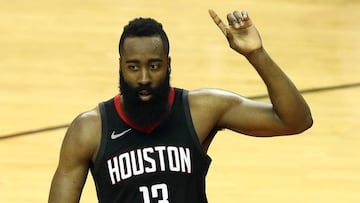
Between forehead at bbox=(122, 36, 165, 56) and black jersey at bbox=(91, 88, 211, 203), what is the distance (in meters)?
0.28

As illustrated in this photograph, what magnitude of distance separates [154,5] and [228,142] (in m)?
2.96

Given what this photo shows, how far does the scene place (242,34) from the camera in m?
3.43

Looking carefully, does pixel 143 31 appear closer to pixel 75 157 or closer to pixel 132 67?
pixel 132 67

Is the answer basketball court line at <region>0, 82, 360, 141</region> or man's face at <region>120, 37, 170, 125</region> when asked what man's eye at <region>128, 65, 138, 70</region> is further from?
basketball court line at <region>0, 82, 360, 141</region>

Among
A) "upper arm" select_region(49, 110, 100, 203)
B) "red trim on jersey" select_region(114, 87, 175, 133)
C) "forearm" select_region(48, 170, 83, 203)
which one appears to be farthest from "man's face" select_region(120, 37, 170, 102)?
"forearm" select_region(48, 170, 83, 203)

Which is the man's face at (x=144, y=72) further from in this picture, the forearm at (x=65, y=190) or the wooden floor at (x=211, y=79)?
the wooden floor at (x=211, y=79)

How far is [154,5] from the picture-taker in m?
9.36

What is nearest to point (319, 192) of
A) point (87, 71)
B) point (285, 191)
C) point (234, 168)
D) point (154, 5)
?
point (285, 191)

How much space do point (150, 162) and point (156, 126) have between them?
0.45 ft

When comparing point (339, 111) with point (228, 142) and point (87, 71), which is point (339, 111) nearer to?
point (228, 142)

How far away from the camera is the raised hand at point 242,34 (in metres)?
3.40

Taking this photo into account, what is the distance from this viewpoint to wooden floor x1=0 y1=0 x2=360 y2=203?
6223mm

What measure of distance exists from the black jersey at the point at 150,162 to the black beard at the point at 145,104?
1.9 inches

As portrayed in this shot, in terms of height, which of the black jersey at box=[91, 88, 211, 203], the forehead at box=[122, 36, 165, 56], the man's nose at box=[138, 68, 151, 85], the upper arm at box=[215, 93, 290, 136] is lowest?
the black jersey at box=[91, 88, 211, 203]
